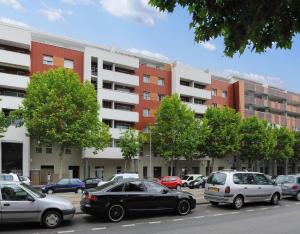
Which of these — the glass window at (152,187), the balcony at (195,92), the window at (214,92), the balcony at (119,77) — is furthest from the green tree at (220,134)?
the glass window at (152,187)

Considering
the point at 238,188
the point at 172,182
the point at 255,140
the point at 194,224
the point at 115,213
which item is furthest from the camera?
the point at 255,140

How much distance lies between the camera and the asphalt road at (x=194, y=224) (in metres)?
12.1

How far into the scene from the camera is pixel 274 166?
252 feet

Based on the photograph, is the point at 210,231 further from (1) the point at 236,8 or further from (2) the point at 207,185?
(1) the point at 236,8

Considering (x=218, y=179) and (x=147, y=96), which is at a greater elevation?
(x=147, y=96)

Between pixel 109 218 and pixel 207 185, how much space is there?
6311 mm

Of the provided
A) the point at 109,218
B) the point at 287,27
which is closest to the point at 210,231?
the point at 109,218

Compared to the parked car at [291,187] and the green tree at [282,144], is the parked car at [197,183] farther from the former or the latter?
the green tree at [282,144]

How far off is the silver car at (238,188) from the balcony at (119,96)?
33.6 meters

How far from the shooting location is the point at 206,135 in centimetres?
5334

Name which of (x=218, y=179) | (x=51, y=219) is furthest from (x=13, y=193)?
(x=218, y=179)

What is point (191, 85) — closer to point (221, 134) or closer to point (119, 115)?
point (221, 134)

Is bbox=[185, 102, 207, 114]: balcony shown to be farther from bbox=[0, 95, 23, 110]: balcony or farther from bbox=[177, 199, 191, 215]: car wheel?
bbox=[177, 199, 191, 215]: car wheel

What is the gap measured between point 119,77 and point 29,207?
41.6 metres
